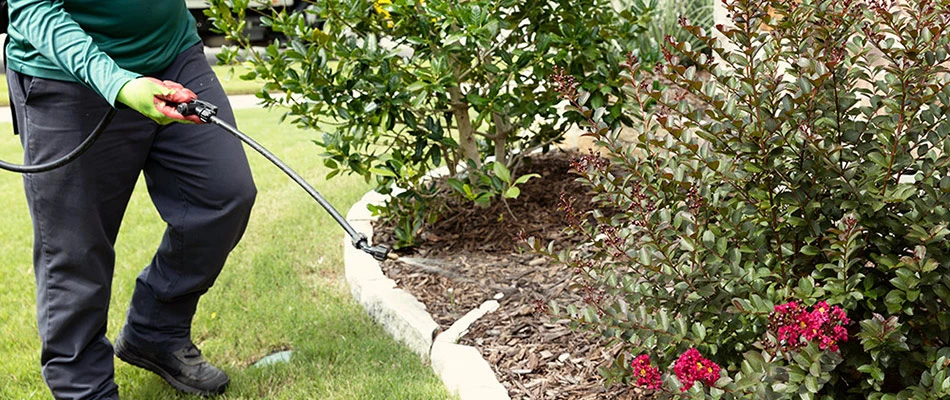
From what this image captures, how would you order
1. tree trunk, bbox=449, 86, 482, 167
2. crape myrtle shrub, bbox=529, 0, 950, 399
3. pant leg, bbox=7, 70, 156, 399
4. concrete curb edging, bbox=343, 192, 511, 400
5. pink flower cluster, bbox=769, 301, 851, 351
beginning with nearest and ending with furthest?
1. pink flower cluster, bbox=769, 301, 851, 351
2. crape myrtle shrub, bbox=529, 0, 950, 399
3. pant leg, bbox=7, 70, 156, 399
4. concrete curb edging, bbox=343, 192, 511, 400
5. tree trunk, bbox=449, 86, 482, 167

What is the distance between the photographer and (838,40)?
223 centimetres

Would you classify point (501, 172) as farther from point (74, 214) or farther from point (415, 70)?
point (74, 214)

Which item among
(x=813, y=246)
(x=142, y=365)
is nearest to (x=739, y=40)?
(x=813, y=246)

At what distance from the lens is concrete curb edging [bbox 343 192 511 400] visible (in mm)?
2820

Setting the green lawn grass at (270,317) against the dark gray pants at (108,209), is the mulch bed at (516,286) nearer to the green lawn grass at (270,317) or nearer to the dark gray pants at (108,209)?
the green lawn grass at (270,317)

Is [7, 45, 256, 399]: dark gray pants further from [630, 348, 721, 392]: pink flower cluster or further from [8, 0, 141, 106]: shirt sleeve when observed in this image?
[630, 348, 721, 392]: pink flower cluster

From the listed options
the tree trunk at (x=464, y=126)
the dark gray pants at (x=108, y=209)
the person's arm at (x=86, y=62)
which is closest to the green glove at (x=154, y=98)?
the person's arm at (x=86, y=62)

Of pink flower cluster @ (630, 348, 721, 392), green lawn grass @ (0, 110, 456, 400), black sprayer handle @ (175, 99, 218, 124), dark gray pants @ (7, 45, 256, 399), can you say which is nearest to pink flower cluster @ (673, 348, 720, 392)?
pink flower cluster @ (630, 348, 721, 392)

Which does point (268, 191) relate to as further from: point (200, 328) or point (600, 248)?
point (600, 248)

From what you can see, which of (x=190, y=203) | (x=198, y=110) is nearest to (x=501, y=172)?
(x=190, y=203)

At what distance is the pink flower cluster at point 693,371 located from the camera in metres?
2.03

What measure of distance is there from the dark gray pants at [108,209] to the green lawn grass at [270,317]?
350mm

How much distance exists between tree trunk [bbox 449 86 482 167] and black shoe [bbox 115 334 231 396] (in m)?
1.48

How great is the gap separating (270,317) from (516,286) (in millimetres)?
981
